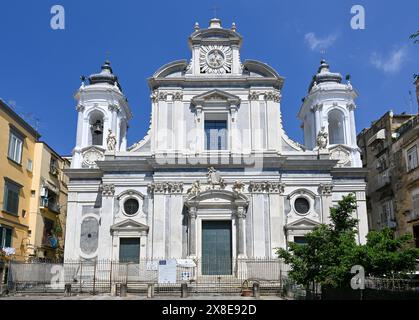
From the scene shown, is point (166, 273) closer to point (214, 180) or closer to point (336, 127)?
point (214, 180)

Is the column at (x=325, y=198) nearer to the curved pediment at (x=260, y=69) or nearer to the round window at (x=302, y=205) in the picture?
the round window at (x=302, y=205)

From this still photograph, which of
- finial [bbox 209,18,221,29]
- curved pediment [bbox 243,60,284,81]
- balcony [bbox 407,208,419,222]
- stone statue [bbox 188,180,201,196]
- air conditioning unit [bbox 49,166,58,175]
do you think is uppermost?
finial [bbox 209,18,221,29]

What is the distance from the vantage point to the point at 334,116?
33344 mm

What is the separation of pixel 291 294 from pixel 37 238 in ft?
64.8

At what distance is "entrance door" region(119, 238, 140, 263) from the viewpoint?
2817cm

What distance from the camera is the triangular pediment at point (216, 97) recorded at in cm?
3014

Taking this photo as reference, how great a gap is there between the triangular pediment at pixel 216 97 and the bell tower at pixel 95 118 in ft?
20.8

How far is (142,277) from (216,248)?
15.5 feet

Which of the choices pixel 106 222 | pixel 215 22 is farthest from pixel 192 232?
pixel 215 22

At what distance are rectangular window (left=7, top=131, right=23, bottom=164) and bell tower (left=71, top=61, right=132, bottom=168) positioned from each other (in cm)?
374

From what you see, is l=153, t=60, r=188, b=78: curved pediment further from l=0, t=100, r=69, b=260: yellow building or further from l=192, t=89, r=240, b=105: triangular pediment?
l=0, t=100, r=69, b=260: yellow building

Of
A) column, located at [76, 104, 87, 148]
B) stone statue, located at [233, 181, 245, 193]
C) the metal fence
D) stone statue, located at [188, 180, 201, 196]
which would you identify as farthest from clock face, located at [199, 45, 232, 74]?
the metal fence
